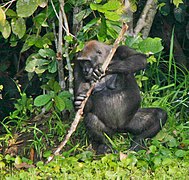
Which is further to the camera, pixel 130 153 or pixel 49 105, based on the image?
pixel 49 105

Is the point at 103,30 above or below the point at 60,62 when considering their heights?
above

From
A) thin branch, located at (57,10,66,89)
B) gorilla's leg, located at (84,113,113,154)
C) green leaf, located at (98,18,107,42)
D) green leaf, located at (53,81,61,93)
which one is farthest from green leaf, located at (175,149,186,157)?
thin branch, located at (57,10,66,89)

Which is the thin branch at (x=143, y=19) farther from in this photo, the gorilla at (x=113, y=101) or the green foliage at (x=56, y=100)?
the green foliage at (x=56, y=100)

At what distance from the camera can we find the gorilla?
702 cm

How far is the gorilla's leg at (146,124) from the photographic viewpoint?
7359 mm

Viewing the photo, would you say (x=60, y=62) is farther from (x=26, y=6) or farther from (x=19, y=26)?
(x=26, y=6)

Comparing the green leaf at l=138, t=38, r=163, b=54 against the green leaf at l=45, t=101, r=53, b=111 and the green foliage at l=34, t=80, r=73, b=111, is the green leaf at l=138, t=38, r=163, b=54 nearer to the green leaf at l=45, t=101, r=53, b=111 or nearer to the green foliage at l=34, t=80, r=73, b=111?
the green foliage at l=34, t=80, r=73, b=111

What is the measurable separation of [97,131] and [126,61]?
0.78m

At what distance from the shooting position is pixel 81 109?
22.4ft

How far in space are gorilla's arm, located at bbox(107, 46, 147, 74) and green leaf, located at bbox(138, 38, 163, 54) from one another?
45 centimetres

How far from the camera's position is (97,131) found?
23.7ft

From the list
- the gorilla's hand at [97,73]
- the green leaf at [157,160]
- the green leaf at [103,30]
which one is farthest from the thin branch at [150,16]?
the green leaf at [157,160]

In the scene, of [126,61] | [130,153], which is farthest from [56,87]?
[130,153]

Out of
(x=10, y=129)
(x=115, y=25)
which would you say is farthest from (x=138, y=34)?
(x=10, y=129)
